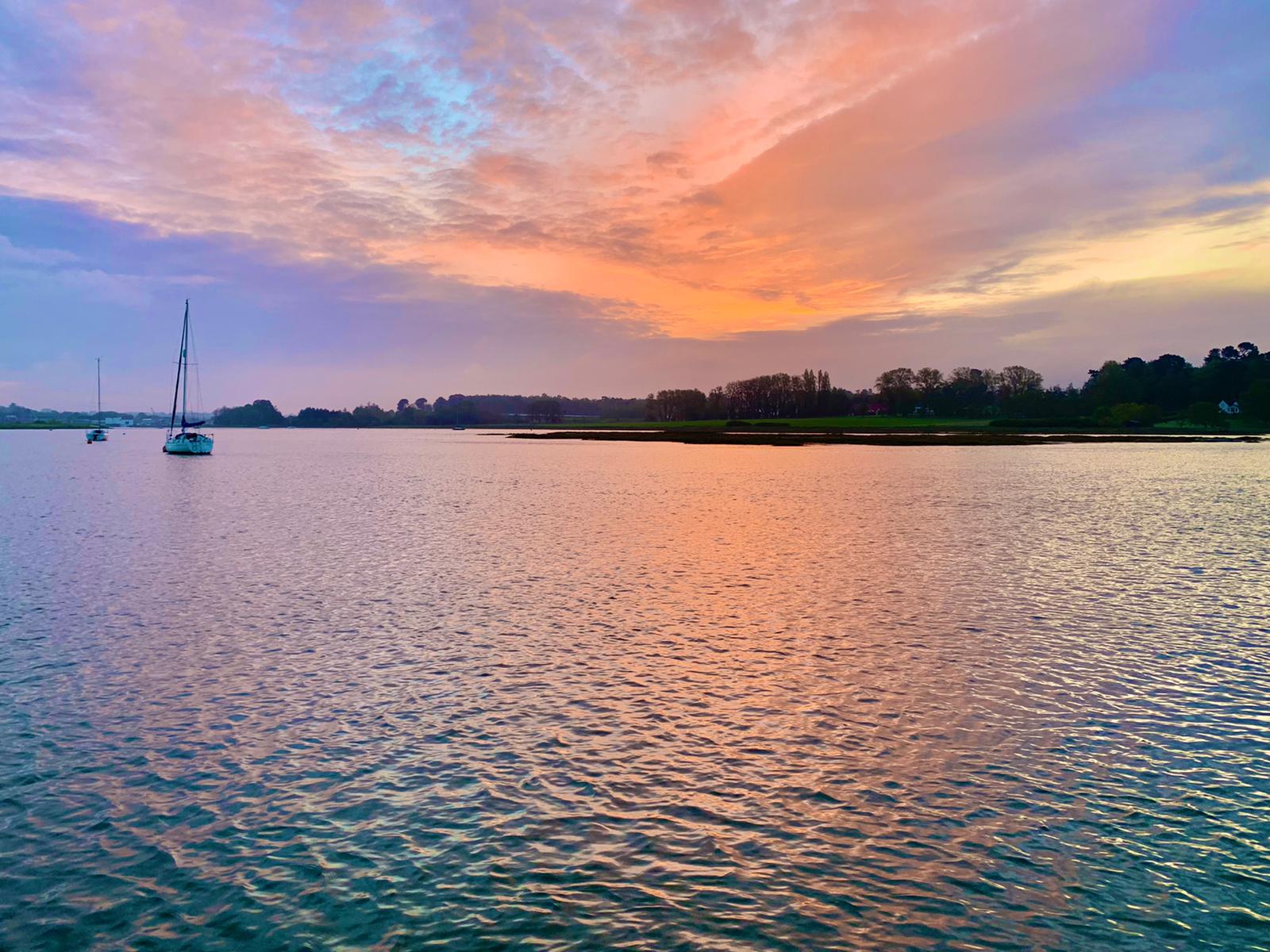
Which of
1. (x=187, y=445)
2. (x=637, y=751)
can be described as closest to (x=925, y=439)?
(x=187, y=445)

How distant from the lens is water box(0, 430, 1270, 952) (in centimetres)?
877

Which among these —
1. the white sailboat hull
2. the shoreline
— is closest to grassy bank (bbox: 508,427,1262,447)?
the shoreline

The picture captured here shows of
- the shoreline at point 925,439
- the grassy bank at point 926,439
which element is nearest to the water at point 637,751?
the grassy bank at point 926,439

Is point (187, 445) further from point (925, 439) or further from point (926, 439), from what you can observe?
point (926, 439)

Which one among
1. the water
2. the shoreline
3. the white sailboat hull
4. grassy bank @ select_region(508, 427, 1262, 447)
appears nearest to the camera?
the water

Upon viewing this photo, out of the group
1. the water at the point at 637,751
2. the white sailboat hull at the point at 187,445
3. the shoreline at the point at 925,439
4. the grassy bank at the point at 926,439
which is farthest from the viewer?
the grassy bank at the point at 926,439

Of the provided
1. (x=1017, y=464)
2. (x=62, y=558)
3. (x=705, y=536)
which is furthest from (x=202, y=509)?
(x=1017, y=464)

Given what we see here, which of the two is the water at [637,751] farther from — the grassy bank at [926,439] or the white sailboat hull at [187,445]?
the grassy bank at [926,439]

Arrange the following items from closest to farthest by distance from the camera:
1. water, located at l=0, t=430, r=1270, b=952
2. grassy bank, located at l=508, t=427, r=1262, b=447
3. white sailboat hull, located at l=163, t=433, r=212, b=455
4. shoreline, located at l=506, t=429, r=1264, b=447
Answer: water, located at l=0, t=430, r=1270, b=952 < white sailboat hull, located at l=163, t=433, r=212, b=455 < shoreline, located at l=506, t=429, r=1264, b=447 < grassy bank, located at l=508, t=427, r=1262, b=447

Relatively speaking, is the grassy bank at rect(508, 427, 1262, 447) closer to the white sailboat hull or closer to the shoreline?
the shoreline

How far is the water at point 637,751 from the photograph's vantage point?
8766 mm

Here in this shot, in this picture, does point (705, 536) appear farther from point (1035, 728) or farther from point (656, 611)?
point (1035, 728)

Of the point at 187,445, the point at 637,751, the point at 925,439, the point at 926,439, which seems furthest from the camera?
the point at 925,439

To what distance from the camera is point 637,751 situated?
514 inches
